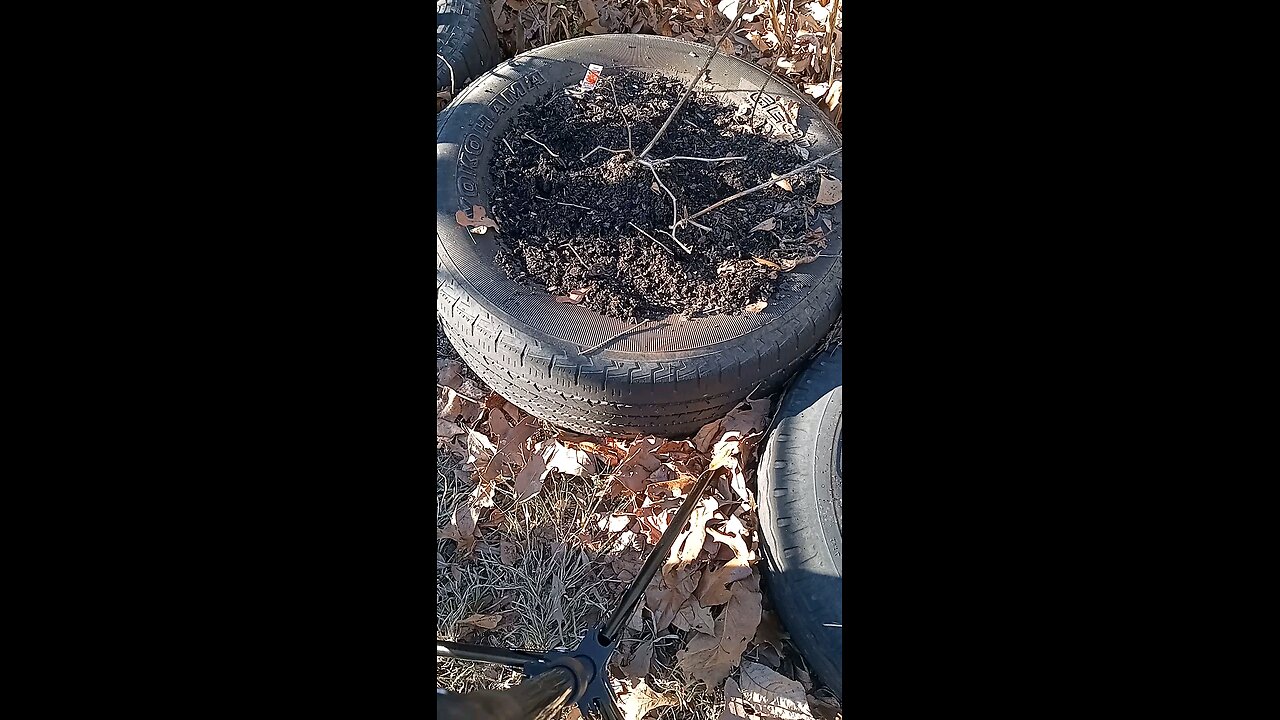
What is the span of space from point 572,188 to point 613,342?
0.52 metres

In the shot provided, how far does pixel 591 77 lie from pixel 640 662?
1.88 metres

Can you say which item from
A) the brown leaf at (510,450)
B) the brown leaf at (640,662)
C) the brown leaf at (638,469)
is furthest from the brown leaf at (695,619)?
the brown leaf at (510,450)

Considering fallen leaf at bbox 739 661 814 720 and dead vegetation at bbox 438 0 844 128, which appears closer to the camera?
fallen leaf at bbox 739 661 814 720

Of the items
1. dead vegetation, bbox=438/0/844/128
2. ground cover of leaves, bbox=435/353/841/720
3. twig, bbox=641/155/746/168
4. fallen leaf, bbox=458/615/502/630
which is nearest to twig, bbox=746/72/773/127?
twig, bbox=641/155/746/168

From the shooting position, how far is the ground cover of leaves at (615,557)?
2.43 metres

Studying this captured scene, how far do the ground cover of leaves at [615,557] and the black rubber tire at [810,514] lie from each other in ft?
0.46

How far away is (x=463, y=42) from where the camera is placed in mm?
2867

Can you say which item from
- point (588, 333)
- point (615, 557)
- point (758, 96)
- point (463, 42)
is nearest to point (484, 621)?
point (615, 557)

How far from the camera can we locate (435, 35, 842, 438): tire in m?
2.17

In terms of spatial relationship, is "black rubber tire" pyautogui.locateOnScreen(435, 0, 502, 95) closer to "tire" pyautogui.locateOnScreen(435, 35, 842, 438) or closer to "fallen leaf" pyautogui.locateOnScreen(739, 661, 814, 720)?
"tire" pyautogui.locateOnScreen(435, 35, 842, 438)

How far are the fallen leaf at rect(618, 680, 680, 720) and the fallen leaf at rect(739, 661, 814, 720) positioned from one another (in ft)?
0.76

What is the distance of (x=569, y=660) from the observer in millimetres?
2375

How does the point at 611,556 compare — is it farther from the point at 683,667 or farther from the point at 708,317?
the point at 708,317

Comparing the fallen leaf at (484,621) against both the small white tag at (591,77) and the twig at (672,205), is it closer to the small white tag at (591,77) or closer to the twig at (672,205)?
the twig at (672,205)
